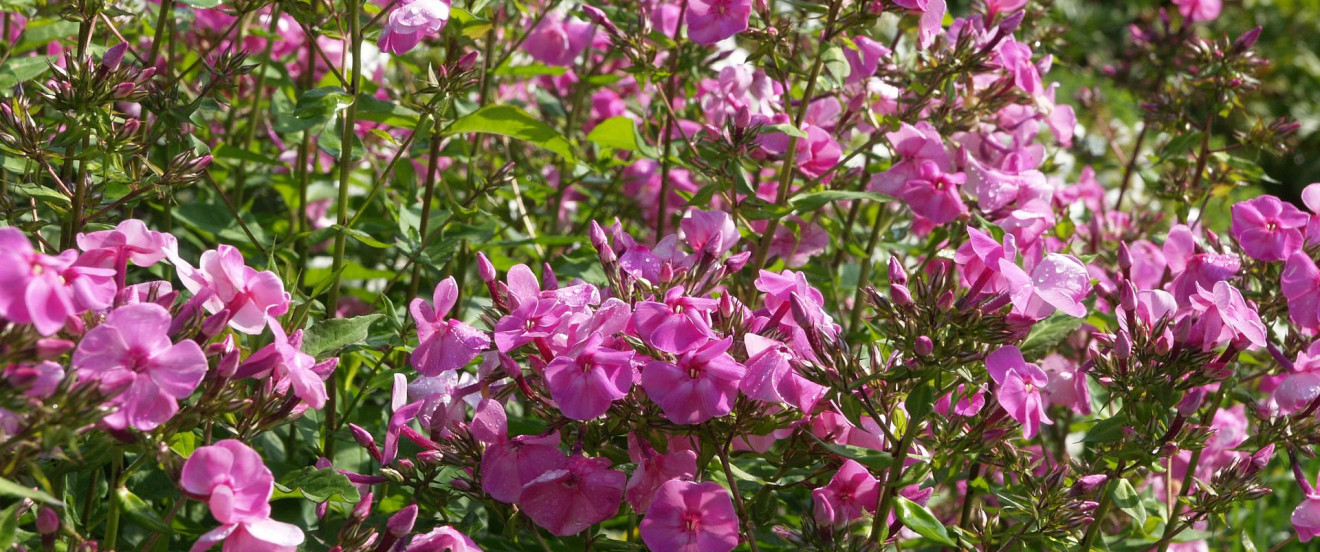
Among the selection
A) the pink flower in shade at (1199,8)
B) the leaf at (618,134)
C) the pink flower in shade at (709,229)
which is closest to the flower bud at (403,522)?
the pink flower in shade at (709,229)

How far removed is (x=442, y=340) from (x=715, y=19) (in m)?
Answer: 0.74

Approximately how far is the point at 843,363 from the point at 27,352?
2.92 ft

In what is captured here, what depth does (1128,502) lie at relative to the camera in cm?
183

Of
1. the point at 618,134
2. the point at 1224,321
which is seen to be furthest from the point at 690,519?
the point at 618,134

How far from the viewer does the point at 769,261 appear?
241 cm

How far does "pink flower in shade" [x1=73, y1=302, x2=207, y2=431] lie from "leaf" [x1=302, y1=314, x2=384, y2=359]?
0.40 m

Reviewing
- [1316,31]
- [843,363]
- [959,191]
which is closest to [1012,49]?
[959,191]

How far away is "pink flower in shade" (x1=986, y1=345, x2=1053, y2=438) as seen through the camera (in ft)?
4.42

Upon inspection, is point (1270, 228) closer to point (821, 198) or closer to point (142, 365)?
point (821, 198)

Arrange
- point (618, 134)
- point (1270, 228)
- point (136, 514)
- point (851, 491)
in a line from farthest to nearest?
point (618, 134)
point (1270, 228)
point (851, 491)
point (136, 514)

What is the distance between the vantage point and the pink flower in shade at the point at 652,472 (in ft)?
4.76

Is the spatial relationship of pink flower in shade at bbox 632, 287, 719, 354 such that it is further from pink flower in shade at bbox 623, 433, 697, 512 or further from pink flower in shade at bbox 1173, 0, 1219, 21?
pink flower in shade at bbox 1173, 0, 1219, 21

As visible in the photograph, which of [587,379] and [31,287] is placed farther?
[587,379]

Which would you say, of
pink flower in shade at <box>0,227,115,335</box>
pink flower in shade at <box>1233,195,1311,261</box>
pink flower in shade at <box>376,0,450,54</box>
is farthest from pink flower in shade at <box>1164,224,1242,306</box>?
pink flower in shade at <box>0,227,115,335</box>
